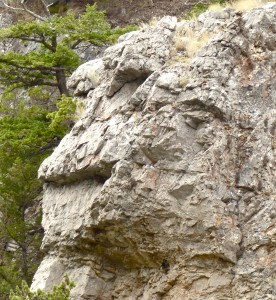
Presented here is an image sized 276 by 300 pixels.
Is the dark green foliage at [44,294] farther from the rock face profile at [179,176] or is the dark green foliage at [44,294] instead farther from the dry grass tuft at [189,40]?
the dry grass tuft at [189,40]

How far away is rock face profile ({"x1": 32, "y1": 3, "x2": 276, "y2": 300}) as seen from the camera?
9.76 meters

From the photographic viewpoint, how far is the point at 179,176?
398 inches

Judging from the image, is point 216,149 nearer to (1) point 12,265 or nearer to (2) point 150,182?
(2) point 150,182

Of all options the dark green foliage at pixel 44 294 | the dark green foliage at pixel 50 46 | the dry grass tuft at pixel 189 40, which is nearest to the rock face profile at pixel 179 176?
the dry grass tuft at pixel 189 40

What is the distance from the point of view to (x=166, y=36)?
12.4 metres

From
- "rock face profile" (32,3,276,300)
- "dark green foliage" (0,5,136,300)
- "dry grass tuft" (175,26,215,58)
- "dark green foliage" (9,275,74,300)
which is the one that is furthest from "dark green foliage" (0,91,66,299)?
"dark green foliage" (9,275,74,300)

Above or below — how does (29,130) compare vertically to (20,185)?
above

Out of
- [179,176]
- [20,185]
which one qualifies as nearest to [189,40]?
[179,176]

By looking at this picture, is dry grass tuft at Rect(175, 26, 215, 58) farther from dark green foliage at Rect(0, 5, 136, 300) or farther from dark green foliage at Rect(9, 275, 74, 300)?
dark green foliage at Rect(9, 275, 74, 300)

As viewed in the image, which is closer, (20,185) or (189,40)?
(189,40)

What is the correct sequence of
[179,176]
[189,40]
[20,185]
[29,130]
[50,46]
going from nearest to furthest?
1. [179,176]
2. [189,40]
3. [20,185]
4. [29,130]
5. [50,46]

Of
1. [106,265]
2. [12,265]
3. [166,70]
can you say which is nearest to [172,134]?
[166,70]

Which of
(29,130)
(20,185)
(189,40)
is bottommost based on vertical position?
(20,185)

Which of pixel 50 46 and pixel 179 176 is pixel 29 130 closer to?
pixel 50 46
